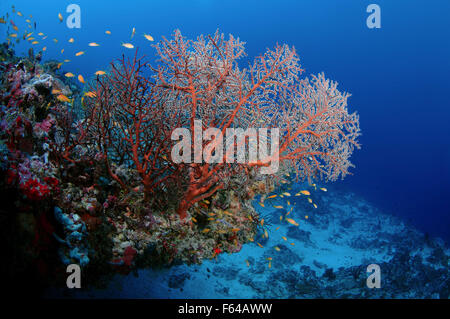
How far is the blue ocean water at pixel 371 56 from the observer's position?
38625 millimetres

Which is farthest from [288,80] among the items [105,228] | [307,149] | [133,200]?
[105,228]

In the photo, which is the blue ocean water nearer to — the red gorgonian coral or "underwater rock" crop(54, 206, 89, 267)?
the red gorgonian coral

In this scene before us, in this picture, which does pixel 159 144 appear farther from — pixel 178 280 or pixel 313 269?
pixel 313 269

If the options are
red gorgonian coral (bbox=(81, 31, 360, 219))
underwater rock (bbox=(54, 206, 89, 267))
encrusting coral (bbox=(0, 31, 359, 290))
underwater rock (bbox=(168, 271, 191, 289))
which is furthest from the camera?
red gorgonian coral (bbox=(81, 31, 360, 219))

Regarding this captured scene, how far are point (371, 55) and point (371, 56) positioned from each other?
1.10 feet

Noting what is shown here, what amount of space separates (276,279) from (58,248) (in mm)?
5124

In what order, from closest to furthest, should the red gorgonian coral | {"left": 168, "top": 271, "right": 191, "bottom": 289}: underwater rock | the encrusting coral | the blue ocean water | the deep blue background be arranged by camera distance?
the encrusting coral, {"left": 168, "top": 271, "right": 191, "bottom": 289}: underwater rock, the red gorgonian coral, the blue ocean water, the deep blue background

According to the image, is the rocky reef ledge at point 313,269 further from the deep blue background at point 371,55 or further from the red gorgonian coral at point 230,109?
the deep blue background at point 371,55

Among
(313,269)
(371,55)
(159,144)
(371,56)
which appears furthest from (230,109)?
(371,55)

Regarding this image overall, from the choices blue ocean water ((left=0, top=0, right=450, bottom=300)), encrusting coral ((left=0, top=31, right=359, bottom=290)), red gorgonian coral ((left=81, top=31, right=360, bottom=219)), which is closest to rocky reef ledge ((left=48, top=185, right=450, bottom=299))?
encrusting coral ((left=0, top=31, right=359, bottom=290))

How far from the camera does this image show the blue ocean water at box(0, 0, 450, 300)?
38625 millimetres

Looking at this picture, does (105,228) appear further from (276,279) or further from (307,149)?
(276,279)

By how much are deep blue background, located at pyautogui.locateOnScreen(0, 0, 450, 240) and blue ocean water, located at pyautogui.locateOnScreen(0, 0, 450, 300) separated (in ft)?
0.78

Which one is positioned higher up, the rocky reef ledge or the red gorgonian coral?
the red gorgonian coral
